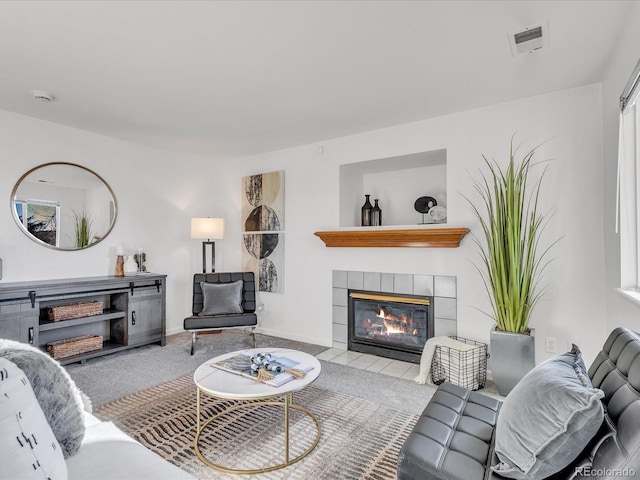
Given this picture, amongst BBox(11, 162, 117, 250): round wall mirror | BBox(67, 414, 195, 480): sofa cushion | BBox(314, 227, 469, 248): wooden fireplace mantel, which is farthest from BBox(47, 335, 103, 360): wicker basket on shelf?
BBox(314, 227, 469, 248): wooden fireplace mantel

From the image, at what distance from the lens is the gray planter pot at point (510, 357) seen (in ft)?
8.22

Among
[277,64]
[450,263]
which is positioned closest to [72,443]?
[277,64]

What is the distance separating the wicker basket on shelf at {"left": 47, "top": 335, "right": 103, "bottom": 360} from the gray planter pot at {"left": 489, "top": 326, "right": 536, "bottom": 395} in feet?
11.8

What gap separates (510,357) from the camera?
8.36 feet

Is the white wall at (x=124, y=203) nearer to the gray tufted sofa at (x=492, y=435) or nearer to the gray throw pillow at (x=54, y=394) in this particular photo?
the gray throw pillow at (x=54, y=394)

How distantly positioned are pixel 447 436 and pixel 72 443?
1368mm

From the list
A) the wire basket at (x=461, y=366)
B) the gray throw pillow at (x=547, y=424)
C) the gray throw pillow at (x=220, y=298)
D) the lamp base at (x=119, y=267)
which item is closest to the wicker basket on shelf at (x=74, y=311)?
the lamp base at (x=119, y=267)

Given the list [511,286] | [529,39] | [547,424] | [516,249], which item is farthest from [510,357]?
[529,39]

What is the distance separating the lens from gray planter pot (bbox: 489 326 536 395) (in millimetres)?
2506

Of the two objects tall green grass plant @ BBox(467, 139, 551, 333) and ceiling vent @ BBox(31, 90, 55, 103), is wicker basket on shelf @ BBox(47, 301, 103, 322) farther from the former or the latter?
tall green grass plant @ BBox(467, 139, 551, 333)

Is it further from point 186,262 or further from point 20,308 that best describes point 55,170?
point 186,262

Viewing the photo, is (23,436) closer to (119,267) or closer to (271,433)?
(271,433)

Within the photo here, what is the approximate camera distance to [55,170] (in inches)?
139

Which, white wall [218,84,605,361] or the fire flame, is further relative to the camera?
the fire flame
